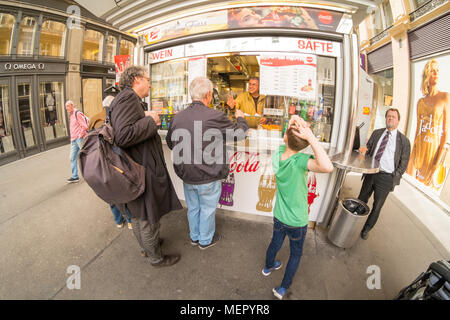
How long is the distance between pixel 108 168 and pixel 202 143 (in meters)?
0.86

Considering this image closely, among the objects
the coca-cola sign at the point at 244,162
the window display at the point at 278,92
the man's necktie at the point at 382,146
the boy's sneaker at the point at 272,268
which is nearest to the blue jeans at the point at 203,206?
the coca-cola sign at the point at 244,162

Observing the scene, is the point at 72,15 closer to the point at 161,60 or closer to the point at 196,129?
the point at 161,60

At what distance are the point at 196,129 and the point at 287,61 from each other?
69.9 inches

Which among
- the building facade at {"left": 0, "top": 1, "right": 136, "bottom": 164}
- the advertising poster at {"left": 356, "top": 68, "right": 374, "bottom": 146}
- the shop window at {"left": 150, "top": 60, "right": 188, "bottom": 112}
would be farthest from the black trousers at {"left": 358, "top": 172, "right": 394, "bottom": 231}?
the building facade at {"left": 0, "top": 1, "right": 136, "bottom": 164}

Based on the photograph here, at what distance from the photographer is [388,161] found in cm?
268

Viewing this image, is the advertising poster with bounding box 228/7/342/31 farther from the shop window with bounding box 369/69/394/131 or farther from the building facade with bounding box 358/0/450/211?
the shop window with bounding box 369/69/394/131

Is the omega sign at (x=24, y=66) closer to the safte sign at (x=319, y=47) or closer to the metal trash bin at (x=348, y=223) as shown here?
the safte sign at (x=319, y=47)

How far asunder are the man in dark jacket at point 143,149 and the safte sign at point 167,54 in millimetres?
1529

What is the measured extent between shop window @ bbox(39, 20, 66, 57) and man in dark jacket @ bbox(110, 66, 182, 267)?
833 cm

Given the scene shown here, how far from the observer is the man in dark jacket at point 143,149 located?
5.41 ft

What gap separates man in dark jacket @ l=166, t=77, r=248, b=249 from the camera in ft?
6.17

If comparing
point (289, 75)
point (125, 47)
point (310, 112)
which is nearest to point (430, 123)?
point (310, 112)

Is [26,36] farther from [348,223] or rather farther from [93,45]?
[348,223]

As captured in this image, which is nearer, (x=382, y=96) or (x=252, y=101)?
(x=252, y=101)
